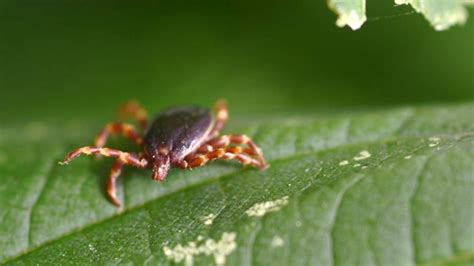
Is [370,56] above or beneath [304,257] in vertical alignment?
above

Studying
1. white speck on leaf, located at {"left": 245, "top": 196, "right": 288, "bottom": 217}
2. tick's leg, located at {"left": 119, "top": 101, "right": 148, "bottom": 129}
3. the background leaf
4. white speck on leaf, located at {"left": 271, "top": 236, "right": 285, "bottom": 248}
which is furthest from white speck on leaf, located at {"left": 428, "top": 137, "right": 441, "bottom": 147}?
tick's leg, located at {"left": 119, "top": 101, "right": 148, "bottom": 129}

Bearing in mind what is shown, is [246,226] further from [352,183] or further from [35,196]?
[35,196]

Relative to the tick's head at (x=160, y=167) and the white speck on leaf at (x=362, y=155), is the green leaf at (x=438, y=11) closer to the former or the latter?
the white speck on leaf at (x=362, y=155)

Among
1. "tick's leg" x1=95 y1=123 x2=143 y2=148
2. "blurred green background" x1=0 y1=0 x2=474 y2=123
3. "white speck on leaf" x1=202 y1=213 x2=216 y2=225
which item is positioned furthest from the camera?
"blurred green background" x1=0 y1=0 x2=474 y2=123

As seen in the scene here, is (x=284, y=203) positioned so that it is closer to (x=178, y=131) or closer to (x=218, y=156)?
(x=218, y=156)

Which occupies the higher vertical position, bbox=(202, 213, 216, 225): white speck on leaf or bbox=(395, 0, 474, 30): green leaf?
bbox=(395, 0, 474, 30): green leaf

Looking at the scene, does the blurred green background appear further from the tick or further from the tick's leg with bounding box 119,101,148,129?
the tick

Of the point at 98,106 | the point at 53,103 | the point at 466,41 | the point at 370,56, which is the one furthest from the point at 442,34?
the point at 53,103
